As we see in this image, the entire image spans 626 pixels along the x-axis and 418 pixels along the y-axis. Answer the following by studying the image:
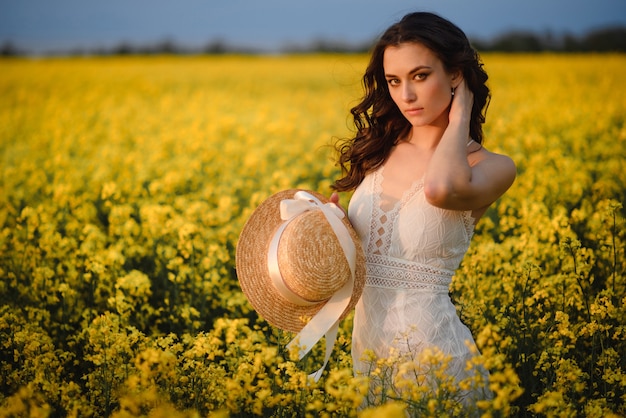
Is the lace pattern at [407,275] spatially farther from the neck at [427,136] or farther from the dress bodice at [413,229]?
the neck at [427,136]

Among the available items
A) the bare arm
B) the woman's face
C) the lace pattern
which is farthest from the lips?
the lace pattern

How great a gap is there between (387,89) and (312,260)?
0.87m

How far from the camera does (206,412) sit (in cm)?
253

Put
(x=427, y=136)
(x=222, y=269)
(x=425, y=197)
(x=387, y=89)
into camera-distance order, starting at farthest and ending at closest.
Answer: (x=222, y=269) → (x=387, y=89) → (x=427, y=136) → (x=425, y=197)

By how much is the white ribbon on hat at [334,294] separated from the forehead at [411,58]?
0.57 metres

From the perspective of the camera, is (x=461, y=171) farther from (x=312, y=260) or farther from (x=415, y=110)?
(x=312, y=260)

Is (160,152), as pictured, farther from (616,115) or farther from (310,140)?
(616,115)

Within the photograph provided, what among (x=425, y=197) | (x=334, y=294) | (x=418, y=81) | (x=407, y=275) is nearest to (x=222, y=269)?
(x=334, y=294)

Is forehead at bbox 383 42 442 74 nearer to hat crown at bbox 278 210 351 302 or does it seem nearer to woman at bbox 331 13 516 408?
woman at bbox 331 13 516 408

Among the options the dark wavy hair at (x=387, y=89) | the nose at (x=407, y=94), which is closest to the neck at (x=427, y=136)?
the dark wavy hair at (x=387, y=89)

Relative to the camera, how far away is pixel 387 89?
2697 millimetres

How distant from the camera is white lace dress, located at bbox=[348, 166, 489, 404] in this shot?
7.79 feet

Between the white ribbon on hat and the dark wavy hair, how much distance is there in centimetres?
41

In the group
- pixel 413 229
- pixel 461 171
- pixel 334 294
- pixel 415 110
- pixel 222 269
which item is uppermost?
pixel 415 110
